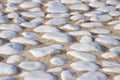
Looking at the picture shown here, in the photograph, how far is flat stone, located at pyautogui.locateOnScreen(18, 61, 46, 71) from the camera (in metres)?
2.77

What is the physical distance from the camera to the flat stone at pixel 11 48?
9.91ft

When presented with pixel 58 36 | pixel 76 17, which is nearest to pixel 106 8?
pixel 76 17

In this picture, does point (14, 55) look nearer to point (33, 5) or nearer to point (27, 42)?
point (27, 42)

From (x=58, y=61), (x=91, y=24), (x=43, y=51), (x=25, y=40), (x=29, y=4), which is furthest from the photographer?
(x=29, y=4)

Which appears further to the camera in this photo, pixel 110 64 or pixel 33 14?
pixel 33 14

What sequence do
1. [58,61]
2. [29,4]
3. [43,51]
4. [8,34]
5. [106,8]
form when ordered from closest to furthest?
[58,61] → [43,51] → [8,34] → [106,8] → [29,4]

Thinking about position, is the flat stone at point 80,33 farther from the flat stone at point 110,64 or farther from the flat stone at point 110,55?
the flat stone at point 110,64

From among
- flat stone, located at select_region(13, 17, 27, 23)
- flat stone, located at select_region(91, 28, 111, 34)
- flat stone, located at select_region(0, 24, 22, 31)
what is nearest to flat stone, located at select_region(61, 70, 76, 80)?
flat stone, located at select_region(91, 28, 111, 34)

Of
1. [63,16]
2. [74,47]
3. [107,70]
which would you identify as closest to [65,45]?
[74,47]

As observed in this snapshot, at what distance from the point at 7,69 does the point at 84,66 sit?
53 cm

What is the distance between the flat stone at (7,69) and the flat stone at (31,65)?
0.07 metres

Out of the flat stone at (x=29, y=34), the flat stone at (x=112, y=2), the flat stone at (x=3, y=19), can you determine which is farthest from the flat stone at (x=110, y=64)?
the flat stone at (x=112, y=2)

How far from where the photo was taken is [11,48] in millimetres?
3074

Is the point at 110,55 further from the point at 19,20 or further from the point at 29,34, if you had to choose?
the point at 19,20
